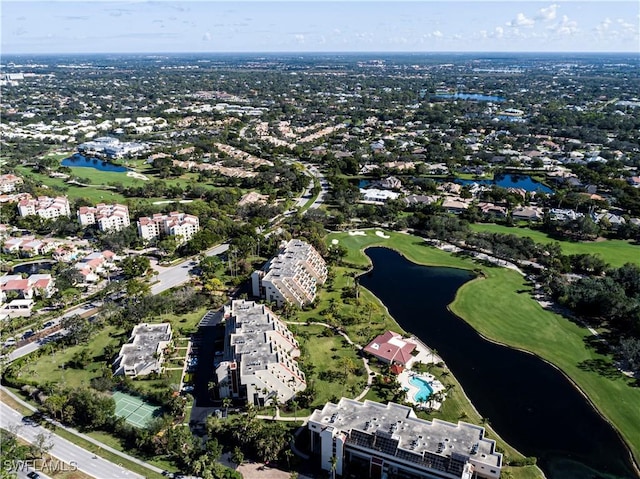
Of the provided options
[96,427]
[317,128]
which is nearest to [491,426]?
[96,427]

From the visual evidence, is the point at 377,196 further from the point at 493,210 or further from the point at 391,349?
the point at 391,349

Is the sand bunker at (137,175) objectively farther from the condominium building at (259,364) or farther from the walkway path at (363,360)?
the condominium building at (259,364)

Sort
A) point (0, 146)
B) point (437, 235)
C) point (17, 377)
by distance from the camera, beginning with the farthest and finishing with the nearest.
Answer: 1. point (0, 146)
2. point (437, 235)
3. point (17, 377)

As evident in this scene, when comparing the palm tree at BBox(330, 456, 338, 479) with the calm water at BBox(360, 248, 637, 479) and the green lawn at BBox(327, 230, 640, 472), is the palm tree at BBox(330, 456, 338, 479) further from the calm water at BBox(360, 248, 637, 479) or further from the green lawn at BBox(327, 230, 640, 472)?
the calm water at BBox(360, 248, 637, 479)

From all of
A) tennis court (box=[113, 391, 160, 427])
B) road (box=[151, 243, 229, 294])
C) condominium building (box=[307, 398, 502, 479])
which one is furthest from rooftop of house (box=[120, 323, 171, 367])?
condominium building (box=[307, 398, 502, 479])

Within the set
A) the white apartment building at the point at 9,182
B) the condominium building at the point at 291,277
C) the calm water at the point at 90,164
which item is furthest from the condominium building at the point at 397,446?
the calm water at the point at 90,164

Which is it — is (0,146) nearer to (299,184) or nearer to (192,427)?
(299,184)
